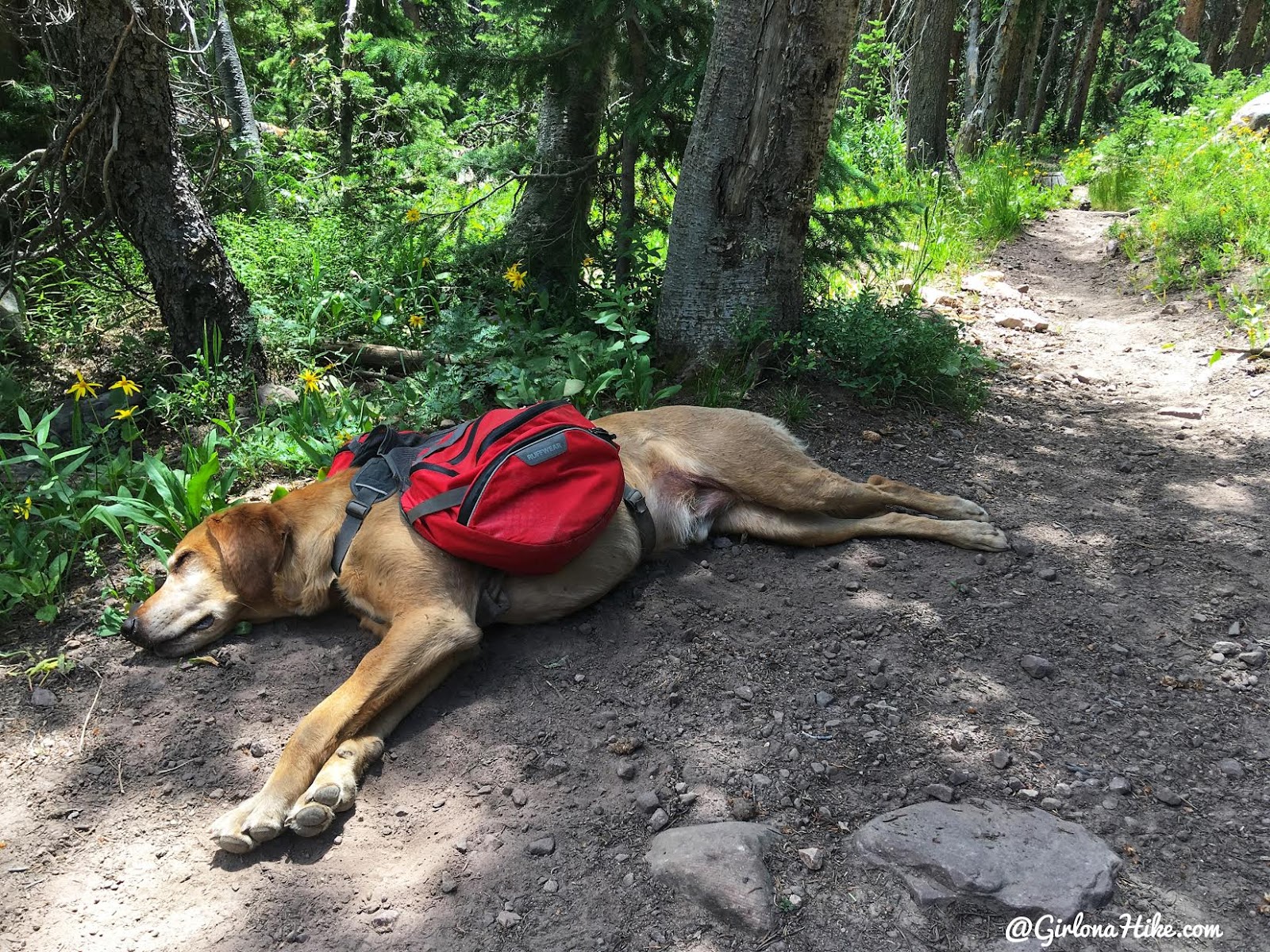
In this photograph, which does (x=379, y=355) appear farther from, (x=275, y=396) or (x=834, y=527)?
(x=834, y=527)

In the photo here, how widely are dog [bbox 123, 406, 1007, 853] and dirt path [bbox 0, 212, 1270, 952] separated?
125 mm

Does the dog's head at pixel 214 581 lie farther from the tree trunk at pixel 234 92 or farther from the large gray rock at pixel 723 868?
the tree trunk at pixel 234 92

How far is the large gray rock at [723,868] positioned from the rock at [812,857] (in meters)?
0.10

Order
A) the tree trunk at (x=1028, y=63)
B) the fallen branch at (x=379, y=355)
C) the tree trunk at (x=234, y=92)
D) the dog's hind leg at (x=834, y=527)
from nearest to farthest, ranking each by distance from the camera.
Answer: the dog's hind leg at (x=834, y=527), the fallen branch at (x=379, y=355), the tree trunk at (x=234, y=92), the tree trunk at (x=1028, y=63)

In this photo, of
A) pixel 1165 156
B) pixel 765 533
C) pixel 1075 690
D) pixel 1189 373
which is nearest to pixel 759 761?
pixel 1075 690

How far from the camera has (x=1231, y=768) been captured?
2.69m

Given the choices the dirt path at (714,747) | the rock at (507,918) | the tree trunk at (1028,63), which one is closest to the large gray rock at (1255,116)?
the tree trunk at (1028,63)

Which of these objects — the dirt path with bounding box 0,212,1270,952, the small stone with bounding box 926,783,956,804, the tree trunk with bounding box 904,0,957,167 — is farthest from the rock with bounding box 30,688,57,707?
the tree trunk with bounding box 904,0,957,167

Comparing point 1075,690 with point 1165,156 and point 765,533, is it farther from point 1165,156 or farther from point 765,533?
point 1165,156

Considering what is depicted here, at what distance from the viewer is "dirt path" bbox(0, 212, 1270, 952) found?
7.97 ft

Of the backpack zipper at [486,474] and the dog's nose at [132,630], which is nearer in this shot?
the backpack zipper at [486,474]

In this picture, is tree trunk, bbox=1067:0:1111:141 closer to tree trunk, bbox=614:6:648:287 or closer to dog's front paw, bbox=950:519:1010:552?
tree trunk, bbox=614:6:648:287

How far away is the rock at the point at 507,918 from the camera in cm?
242

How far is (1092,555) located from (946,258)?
569 cm
